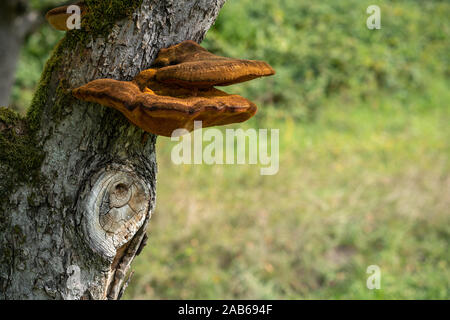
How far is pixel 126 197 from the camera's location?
5.63 feet

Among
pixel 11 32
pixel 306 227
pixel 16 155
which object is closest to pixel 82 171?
pixel 16 155

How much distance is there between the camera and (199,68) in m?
1.47

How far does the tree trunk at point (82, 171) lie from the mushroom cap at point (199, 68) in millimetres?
87

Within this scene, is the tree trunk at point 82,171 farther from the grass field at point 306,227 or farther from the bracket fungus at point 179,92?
the grass field at point 306,227

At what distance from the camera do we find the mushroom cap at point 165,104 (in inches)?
54.2

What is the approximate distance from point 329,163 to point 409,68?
4533 millimetres

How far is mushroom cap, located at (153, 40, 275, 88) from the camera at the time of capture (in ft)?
4.83

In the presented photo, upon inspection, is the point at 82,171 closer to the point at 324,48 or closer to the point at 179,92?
the point at 179,92

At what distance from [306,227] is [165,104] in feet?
11.3

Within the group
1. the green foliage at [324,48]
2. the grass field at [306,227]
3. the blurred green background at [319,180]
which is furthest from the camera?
the green foliage at [324,48]

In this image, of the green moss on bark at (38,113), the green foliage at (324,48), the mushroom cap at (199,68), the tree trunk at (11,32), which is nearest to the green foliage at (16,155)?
the green moss on bark at (38,113)

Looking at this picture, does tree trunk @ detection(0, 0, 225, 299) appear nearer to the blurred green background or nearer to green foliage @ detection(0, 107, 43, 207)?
green foliage @ detection(0, 107, 43, 207)

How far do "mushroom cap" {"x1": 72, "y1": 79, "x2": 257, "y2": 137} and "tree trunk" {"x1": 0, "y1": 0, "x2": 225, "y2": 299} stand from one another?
169 mm
